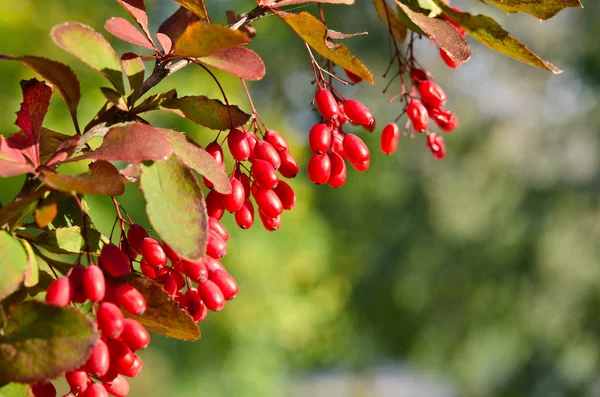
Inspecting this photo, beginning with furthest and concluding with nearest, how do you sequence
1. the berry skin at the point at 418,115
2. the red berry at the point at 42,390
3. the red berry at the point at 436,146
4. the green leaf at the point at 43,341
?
the red berry at the point at 436,146, the berry skin at the point at 418,115, the red berry at the point at 42,390, the green leaf at the point at 43,341

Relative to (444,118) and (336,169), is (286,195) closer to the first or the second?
(336,169)

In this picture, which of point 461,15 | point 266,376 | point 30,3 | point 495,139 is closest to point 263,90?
point 495,139

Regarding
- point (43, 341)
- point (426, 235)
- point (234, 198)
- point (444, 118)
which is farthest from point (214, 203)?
point (426, 235)

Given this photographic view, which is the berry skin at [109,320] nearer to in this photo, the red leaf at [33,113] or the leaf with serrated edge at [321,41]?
the red leaf at [33,113]

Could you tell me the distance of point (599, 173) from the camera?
8.05 m

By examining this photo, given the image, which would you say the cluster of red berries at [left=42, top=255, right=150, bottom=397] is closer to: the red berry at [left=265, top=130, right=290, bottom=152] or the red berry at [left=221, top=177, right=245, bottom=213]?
the red berry at [left=221, top=177, right=245, bottom=213]

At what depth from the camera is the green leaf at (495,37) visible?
65 centimetres

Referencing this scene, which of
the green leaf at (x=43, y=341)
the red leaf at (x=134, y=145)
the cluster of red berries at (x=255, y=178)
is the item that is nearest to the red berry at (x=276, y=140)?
the cluster of red berries at (x=255, y=178)

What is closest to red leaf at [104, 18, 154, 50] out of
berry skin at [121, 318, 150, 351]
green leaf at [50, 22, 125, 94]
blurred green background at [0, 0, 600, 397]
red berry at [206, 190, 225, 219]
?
green leaf at [50, 22, 125, 94]

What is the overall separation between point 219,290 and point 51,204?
20 cm

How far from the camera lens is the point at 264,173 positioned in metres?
0.70

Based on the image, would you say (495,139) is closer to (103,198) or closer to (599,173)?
(599,173)

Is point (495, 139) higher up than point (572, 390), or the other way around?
point (495, 139)

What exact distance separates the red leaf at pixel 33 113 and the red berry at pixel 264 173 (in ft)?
0.66
